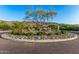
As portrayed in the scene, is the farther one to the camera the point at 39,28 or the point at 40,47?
the point at 39,28

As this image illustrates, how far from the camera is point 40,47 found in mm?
5082

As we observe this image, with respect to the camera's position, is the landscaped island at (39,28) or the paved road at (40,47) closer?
the paved road at (40,47)

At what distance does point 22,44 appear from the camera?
5164 mm

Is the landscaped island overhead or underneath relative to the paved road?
overhead

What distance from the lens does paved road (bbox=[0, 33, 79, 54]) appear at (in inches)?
198

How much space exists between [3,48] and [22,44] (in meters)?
0.50

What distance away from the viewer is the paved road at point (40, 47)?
5.04 metres

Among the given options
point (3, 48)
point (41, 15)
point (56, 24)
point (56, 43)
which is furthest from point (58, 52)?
point (3, 48)

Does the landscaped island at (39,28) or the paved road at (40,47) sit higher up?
the landscaped island at (39,28)

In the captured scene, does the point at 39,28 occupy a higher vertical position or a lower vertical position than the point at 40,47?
higher

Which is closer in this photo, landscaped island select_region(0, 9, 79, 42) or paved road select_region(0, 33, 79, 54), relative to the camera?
paved road select_region(0, 33, 79, 54)

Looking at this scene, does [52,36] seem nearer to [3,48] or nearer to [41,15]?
[41,15]
